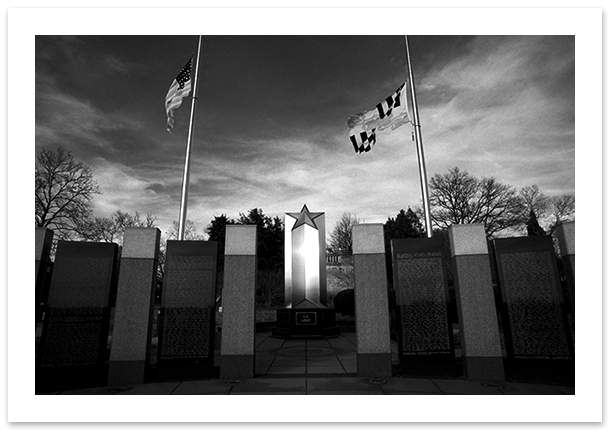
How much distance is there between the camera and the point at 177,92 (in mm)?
11836

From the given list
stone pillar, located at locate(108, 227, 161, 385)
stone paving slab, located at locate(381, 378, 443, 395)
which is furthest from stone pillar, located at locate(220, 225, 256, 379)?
stone paving slab, located at locate(381, 378, 443, 395)

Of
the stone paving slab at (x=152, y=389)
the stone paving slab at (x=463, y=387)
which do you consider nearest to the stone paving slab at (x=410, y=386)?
the stone paving slab at (x=463, y=387)

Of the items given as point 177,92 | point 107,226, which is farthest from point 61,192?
point 177,92

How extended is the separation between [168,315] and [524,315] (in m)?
6.30

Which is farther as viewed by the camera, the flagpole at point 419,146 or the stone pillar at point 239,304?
the flagpole at point 419,146

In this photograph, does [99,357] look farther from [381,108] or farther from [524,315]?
[381,108]

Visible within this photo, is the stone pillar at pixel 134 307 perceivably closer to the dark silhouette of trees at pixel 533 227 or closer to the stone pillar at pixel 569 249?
the stone pillar at pixel 569 249

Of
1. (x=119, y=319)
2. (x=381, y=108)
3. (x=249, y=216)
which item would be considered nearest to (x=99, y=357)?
(x=119, y=319)

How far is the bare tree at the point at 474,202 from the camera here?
24.9 m

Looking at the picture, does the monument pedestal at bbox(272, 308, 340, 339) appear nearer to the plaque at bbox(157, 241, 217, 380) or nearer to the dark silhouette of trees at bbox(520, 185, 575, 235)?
the plaque at bbox(157, 241, 217, 380)

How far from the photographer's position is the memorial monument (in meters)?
11.6

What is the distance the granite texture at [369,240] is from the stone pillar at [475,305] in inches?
54.0

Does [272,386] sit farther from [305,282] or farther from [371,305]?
[305,282]

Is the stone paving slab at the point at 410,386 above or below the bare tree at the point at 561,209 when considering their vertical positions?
below
